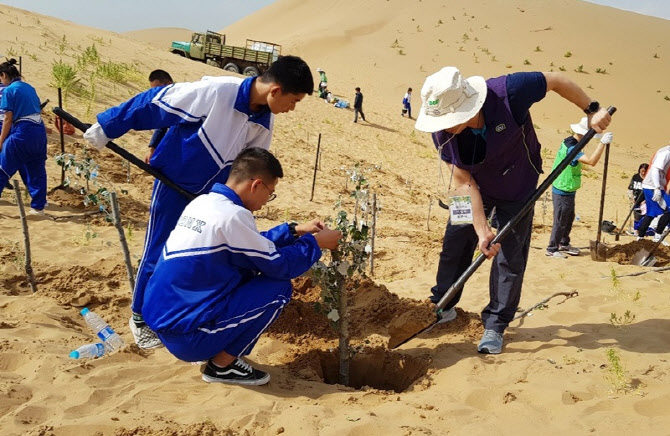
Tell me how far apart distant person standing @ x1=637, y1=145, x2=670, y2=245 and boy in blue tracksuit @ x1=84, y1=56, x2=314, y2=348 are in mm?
5676

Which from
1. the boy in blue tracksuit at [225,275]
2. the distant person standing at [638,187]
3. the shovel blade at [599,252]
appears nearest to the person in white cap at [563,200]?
the shovel blade at [599,252]

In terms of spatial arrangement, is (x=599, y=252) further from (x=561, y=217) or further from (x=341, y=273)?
(x=341, y=273)

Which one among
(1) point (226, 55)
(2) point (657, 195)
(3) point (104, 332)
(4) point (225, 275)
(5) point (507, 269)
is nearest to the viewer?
(4) point (225, 275)

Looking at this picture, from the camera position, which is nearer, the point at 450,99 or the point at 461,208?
the point at 450,99

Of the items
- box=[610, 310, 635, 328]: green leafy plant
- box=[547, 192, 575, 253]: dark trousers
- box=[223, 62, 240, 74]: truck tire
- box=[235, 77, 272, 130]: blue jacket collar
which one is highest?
box=[223, 62, 240, 74]: truck tire

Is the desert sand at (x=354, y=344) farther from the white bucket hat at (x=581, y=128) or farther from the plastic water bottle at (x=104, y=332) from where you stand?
the white bucket hat at (x=581, y=128)

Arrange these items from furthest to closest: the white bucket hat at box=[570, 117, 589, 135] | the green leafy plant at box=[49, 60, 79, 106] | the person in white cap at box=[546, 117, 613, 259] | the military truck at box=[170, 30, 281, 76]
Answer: the military truck at box=[170, 30, 281, 76]
the green leafy plant at box=[49, 60, 79, 106]
the person in white cap at box=[546, 117, 613, 259]
the white bucket hat at box=[570, 117, 589, 135]

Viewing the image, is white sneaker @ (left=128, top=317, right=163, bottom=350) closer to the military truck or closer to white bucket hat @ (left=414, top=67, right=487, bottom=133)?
white bucket hat @ (left=414, top=67, right=487, bottom=133)

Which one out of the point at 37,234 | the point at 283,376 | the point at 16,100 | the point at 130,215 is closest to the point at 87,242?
the point at 37,234

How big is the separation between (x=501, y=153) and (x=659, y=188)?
504cm

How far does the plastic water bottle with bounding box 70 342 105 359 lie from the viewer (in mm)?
3232

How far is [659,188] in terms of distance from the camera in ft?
24.5

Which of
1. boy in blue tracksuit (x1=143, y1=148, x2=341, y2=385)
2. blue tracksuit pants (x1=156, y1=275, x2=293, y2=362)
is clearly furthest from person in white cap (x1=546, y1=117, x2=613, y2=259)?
→ blue tracksuit pants (x1=156, y1=275, x2=293, y2=362)

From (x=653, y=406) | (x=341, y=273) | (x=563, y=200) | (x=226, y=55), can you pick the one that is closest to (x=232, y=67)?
(x=226, y=55)
